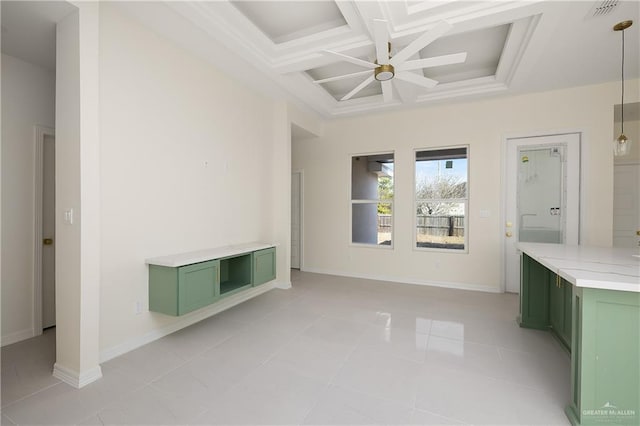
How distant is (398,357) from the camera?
2436 mm

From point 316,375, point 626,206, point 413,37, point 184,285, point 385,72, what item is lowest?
point 316,375

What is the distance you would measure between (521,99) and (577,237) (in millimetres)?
2139

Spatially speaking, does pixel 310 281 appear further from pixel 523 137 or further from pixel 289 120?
pixel 523 137

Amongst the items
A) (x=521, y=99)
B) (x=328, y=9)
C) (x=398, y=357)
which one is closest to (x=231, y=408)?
(x=398, y=357)

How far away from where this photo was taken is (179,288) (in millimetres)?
2512

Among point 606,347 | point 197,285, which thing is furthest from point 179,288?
point 606,347

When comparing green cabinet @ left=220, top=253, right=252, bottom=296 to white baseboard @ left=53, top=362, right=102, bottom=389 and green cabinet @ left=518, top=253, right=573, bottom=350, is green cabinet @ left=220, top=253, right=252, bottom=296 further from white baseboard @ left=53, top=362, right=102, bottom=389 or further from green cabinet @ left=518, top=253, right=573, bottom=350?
green cabinet @ left=518, top=253, right=573, bottom=350

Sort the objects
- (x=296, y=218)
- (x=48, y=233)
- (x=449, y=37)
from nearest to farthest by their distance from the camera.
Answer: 1. (x=48, y=233)
2. (x=449, y=37)
3. (x=296, y=218)

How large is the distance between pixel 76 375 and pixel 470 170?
5169 millimetres

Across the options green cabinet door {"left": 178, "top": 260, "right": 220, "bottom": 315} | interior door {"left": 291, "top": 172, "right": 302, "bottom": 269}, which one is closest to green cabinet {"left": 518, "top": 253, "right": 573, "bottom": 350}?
green cabinet door {"left": 178, "top": 260, "right": 220, "bottom": 315}

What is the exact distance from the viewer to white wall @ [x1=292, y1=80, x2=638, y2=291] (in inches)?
154

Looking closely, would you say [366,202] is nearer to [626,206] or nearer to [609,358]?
[609,358]

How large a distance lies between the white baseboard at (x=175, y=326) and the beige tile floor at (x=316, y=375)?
7 centimetres

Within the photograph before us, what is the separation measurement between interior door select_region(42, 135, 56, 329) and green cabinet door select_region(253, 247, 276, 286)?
2070mm
